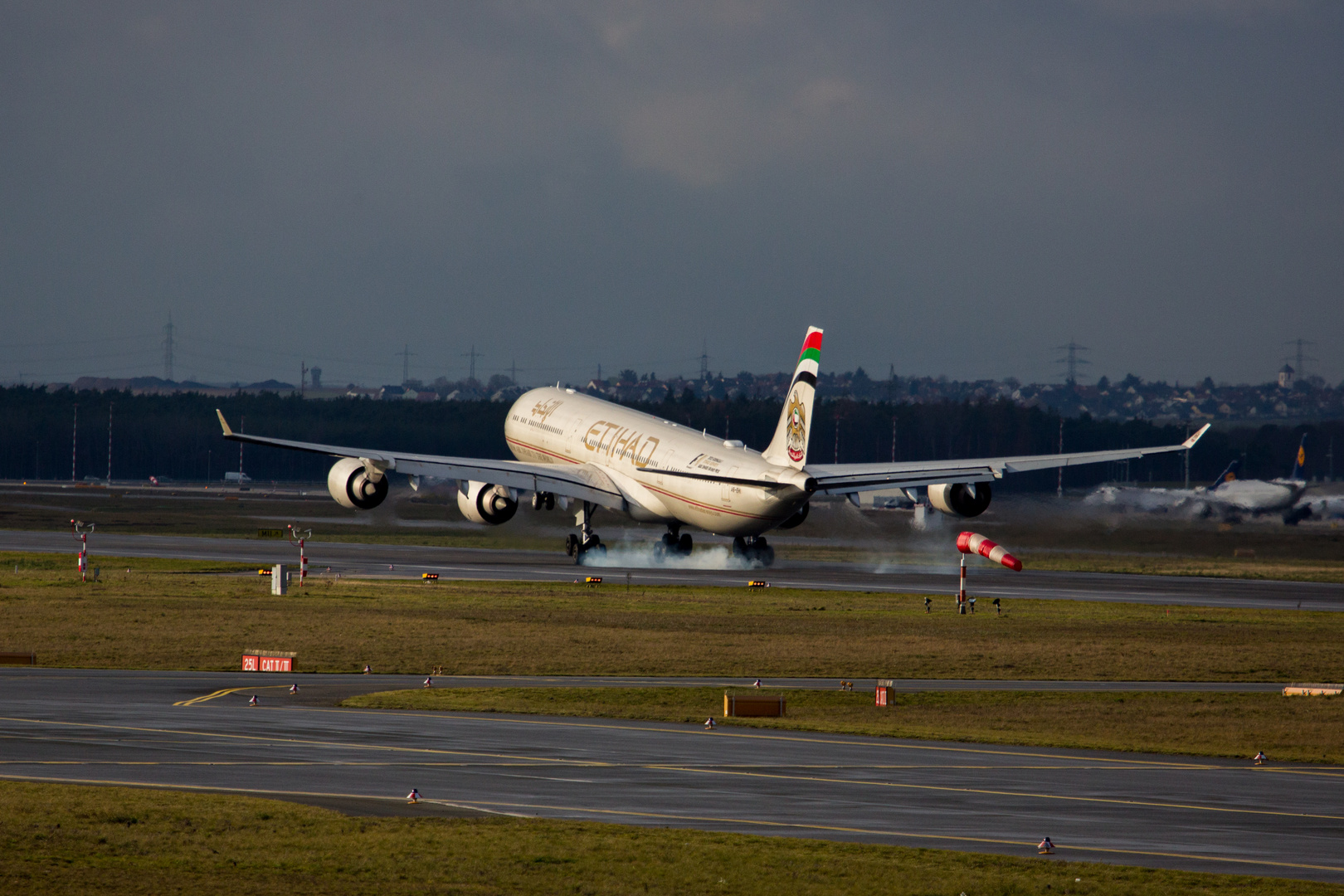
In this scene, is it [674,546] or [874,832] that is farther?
[674,546]

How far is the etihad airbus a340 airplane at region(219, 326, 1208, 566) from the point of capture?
53250 mm

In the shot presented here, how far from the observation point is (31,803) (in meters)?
15.9

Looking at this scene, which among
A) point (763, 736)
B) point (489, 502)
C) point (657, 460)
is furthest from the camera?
point (489, 502)

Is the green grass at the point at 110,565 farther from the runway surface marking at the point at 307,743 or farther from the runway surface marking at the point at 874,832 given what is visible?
the runway surface marking at the point at 874,832

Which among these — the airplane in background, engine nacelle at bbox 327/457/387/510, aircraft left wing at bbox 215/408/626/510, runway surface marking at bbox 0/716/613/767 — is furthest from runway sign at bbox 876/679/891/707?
the airplane in background

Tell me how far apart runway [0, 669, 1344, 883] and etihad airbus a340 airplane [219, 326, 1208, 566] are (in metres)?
29.1

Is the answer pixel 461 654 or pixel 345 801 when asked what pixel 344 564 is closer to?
pixel 461 654

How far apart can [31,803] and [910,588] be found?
132 ft

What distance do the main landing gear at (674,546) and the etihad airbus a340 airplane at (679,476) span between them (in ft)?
0.17

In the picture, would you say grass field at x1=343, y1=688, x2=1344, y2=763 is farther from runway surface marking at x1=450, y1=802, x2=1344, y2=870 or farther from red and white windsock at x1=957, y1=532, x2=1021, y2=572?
red and white windsock at x1=957, y1=532, x2=1021, y2=572

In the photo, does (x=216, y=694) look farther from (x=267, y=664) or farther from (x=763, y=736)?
(x=763, y=736)

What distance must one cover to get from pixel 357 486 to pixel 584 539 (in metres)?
10.7

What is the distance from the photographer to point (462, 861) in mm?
14016

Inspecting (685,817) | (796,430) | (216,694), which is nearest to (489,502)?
(796,430)
